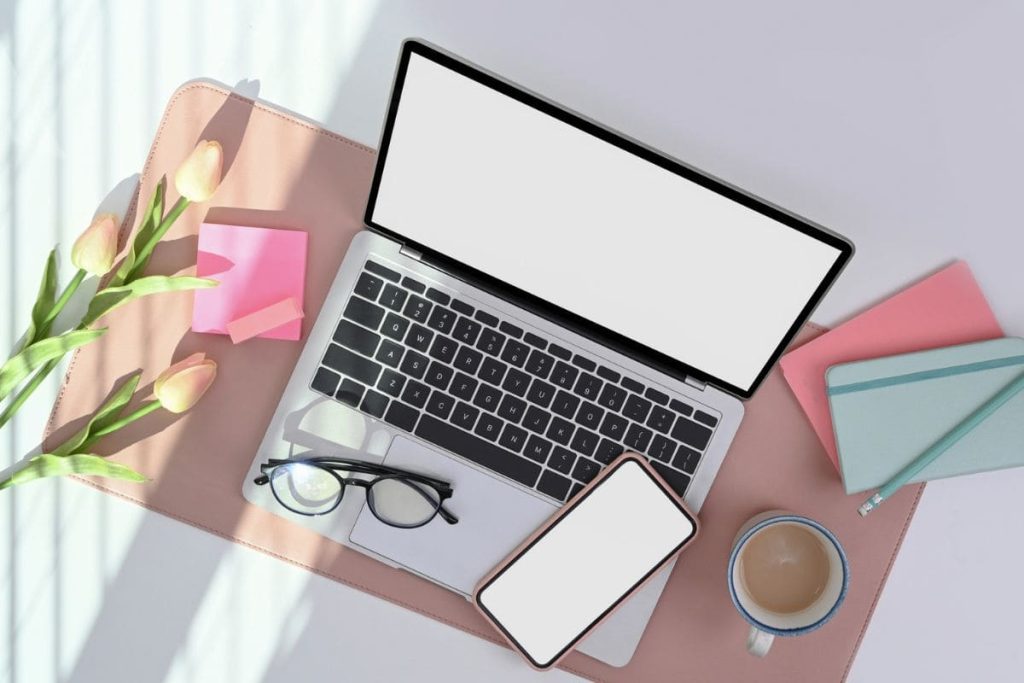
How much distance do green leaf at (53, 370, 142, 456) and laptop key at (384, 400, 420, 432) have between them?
0.90 ft

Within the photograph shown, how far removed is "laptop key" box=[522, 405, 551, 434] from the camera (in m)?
0.99

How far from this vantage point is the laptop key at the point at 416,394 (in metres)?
0.99

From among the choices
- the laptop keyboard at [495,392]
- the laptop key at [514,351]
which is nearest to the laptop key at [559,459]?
the laptop keyboard at [495,392]

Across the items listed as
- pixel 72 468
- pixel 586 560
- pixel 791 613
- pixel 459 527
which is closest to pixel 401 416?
pixel 459 527

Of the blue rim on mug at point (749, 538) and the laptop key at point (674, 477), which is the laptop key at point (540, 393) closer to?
the laptop key at point (674, 477)

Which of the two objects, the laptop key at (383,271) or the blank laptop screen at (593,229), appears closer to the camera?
the blank laptop screen at (593,229)

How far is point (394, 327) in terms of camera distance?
3.25ft

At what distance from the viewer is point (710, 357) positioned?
0.95 meters

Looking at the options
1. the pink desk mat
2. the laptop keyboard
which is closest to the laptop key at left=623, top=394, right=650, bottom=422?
the laptop keyboard

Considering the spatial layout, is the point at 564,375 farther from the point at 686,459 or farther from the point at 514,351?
the point at 686,459

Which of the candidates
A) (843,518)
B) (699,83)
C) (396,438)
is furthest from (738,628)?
(699,83)

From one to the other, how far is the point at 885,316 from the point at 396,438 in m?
0.55

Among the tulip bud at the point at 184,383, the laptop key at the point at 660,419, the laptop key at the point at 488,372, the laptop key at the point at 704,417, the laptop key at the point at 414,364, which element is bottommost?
the tulip bud at the point at 184,383

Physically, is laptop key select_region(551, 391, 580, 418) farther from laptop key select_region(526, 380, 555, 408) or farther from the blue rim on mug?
the blue rim on mug
